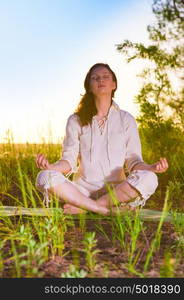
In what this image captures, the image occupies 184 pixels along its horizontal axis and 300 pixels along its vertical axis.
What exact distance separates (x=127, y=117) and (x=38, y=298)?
2332 millimetres

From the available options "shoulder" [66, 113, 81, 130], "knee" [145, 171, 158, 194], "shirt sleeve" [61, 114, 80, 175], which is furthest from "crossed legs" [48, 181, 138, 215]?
"shoulder" [66, 113, 81, 130]

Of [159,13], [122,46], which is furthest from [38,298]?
[159,13]

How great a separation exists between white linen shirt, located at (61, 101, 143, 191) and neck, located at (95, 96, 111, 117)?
0.04 metres

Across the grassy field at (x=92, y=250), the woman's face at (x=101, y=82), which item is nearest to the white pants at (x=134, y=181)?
the grassy field at (x=92, y=250)

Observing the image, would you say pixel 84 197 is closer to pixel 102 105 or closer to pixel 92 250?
pixel 102 105

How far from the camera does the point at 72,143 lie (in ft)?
13.9

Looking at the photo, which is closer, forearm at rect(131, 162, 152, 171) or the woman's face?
forearm at rect(131, 162, 152, 171)

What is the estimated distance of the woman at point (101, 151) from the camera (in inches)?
156

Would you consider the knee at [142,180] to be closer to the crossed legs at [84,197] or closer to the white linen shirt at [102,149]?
the crossed legs at [84,197]

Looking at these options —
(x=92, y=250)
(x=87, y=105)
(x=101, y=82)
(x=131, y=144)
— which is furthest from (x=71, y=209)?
(x=92, y=250)

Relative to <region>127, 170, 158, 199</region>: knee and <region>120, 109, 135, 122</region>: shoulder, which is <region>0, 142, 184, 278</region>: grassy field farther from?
<region>120, 109, 135, 122</region>: shoulder

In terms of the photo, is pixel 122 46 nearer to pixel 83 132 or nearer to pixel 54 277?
pixel 83 132

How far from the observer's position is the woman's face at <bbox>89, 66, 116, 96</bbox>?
13.5ft

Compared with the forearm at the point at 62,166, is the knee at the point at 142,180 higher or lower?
lower
